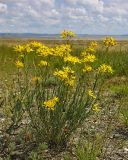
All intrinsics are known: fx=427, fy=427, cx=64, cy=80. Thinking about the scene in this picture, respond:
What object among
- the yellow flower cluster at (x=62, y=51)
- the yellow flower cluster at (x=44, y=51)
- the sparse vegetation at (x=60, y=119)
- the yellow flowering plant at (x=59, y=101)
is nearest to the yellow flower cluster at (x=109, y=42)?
the sparse vegetation at (x=60, y=119)

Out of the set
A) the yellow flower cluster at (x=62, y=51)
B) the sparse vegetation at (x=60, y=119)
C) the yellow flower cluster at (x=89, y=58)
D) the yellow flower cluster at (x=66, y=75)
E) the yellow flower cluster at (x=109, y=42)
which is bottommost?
the sparse vegetation at (x=60, y=119)

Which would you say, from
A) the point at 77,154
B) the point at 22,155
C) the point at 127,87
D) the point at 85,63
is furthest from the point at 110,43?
the point at 127,87

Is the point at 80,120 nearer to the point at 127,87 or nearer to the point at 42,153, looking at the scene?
the point at 42,153

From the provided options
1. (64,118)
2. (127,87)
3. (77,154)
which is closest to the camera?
(77,154)

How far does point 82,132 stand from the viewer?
263 inches

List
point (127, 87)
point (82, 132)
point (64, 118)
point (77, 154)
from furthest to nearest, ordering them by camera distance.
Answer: point (127, 87)
point (82, 132)
point (64, 118)
point (77, 154)

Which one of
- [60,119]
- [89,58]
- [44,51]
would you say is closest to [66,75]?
[89,58]

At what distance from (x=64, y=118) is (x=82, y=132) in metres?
0.93

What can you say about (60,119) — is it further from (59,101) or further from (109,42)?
(109,42)

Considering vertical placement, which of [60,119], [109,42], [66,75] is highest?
[109,42]

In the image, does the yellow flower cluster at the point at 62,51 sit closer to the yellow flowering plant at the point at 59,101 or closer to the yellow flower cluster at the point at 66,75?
the yellow flowering plant at the point at 59,101

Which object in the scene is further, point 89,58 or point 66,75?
point 89,58

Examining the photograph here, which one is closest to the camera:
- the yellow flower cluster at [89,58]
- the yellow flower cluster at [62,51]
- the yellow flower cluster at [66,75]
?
the yellow flower cluster at [66,75]

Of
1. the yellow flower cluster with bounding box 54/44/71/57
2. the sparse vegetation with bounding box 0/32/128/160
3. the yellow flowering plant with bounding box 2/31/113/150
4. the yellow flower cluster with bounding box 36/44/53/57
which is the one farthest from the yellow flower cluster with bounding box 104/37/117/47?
the yellow flower cluster with bounding box 36/44/53/57
